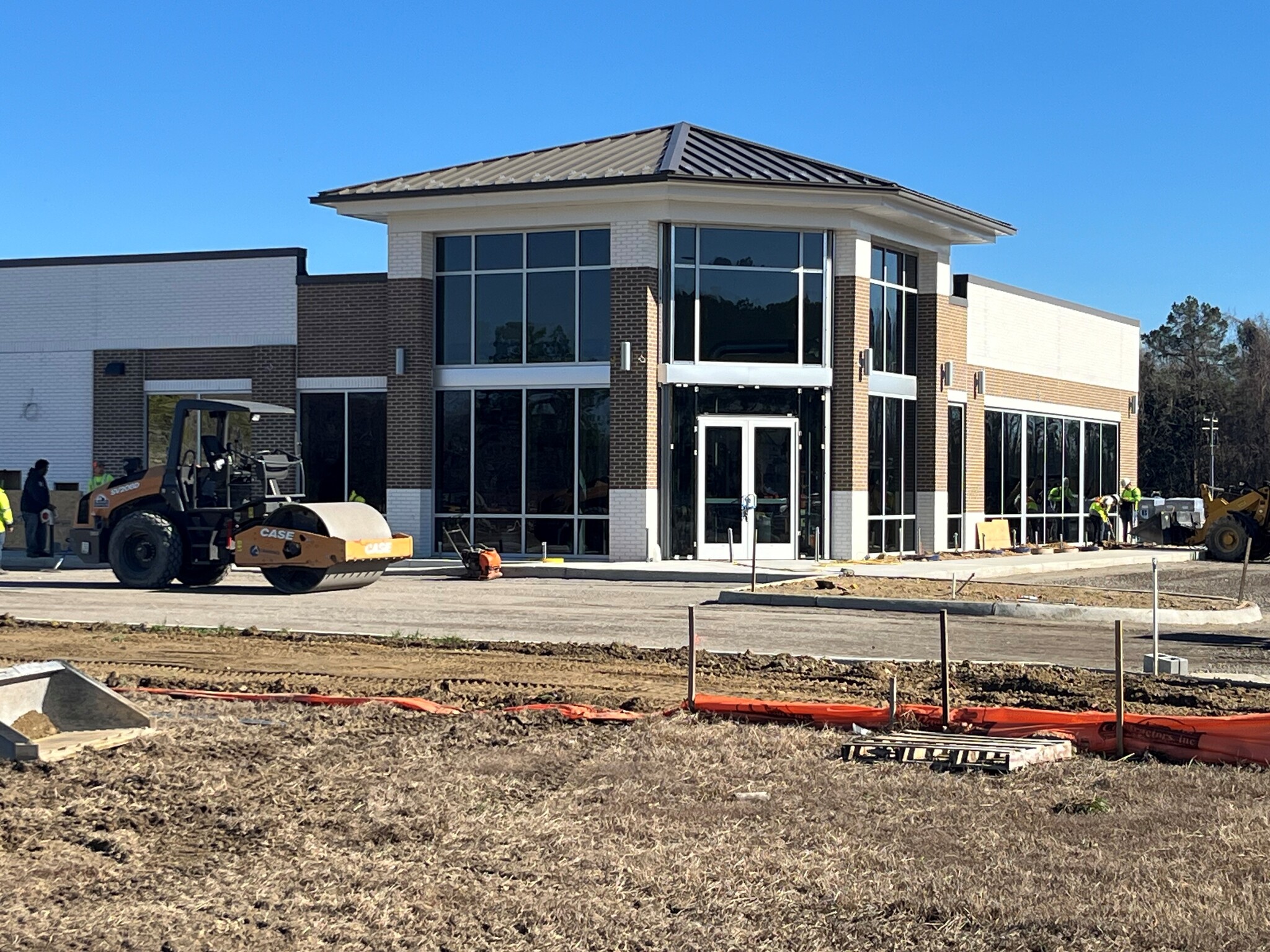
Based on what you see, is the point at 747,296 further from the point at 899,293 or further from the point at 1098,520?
the point at 1098,520

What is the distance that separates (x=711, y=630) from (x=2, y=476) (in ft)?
69.5

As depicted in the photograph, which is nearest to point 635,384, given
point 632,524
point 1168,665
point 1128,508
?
point 632,524

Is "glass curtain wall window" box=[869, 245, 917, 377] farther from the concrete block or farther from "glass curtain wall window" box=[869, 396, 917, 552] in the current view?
the concrete block

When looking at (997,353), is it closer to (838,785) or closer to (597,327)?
(597,327)

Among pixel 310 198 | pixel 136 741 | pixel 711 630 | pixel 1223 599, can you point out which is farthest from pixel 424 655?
pixel 310 198

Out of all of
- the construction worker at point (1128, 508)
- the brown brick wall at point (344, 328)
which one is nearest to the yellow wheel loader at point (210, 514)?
the brown brick wall at point (344, 328)

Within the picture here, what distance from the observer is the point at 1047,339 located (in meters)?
38.2

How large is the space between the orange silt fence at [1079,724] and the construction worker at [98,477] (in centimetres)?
2170

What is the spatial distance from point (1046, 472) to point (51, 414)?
23.5 meters

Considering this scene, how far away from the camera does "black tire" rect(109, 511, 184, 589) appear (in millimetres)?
21172

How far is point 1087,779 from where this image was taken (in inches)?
331

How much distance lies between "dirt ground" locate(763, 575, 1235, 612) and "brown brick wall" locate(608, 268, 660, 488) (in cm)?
512

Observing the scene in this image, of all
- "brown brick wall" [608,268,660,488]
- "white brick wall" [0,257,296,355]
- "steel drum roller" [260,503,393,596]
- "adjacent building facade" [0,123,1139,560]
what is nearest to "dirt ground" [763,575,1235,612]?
"adjacent building facade" [0,123,1139,560]

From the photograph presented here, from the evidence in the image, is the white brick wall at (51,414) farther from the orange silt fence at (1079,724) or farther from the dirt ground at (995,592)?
the orange silt fence at (1079,724)
